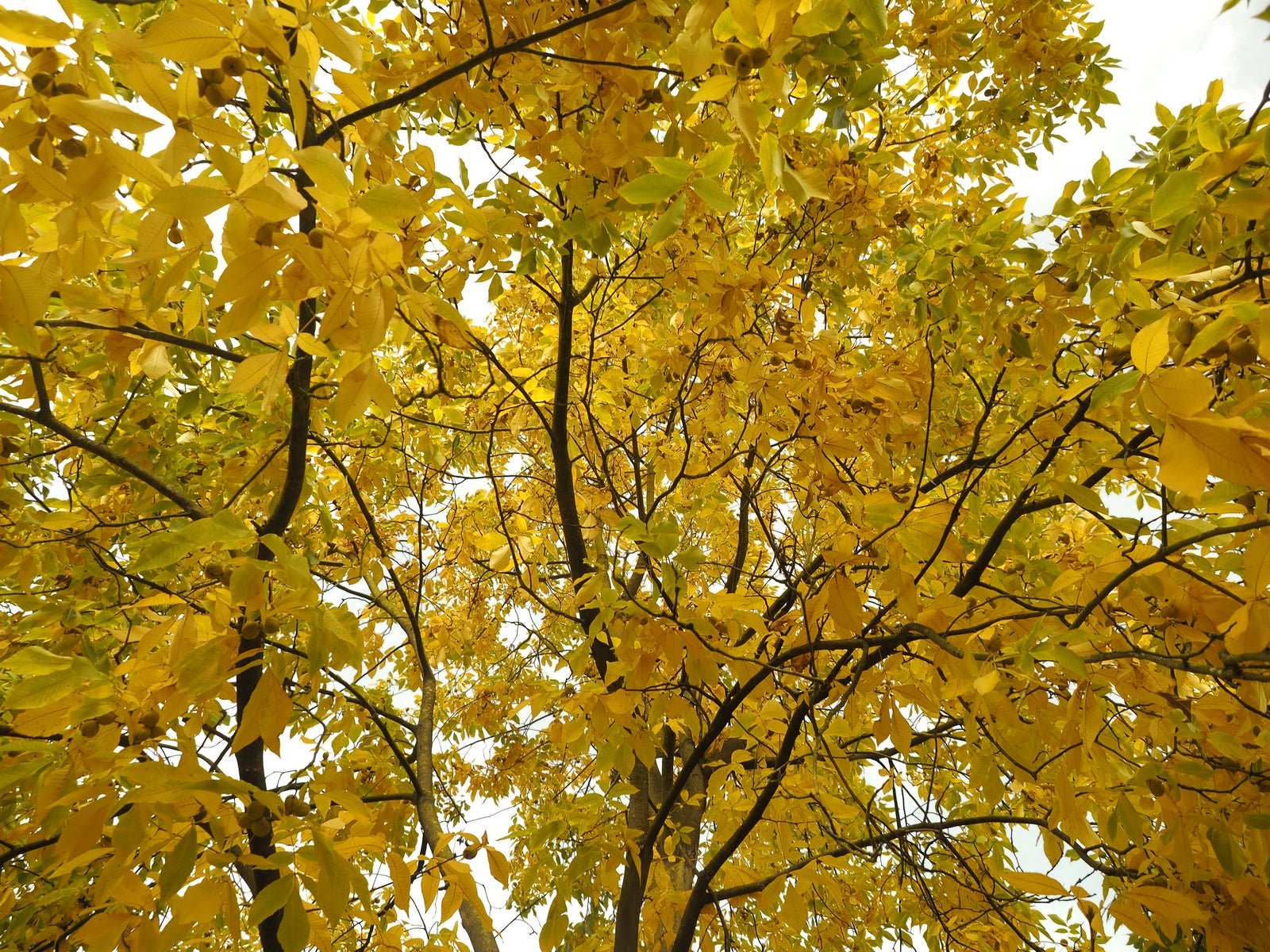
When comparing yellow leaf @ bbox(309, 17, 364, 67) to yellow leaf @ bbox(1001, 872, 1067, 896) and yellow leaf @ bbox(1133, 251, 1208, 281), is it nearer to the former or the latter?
yellow leaf @ bbox(1133, 251, 1208, 281)

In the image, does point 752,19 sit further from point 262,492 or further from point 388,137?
point 262,492

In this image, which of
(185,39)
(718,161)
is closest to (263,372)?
(185,39)

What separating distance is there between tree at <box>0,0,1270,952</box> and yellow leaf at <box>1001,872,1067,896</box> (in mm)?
15

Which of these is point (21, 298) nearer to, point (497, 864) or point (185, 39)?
point (185, 39)

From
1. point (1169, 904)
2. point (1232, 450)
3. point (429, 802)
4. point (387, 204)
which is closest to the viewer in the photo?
point (1232, 450)

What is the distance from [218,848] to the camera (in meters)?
1.27

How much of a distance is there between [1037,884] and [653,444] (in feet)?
8.36

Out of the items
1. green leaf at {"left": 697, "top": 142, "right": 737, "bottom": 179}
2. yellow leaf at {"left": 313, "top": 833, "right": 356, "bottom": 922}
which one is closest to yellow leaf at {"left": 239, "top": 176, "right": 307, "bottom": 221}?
green leaf at {"left": 697, "top": 142, "right": 737, "bottom": 179}

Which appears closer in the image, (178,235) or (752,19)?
(752,19)

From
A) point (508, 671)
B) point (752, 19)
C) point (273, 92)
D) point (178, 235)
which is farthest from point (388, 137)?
point (508, 671)

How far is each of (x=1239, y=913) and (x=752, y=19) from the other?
6.31ft

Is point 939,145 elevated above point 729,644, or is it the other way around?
point 939,145

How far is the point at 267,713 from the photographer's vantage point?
1201 mm

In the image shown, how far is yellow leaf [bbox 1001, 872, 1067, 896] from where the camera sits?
1.63 metres
